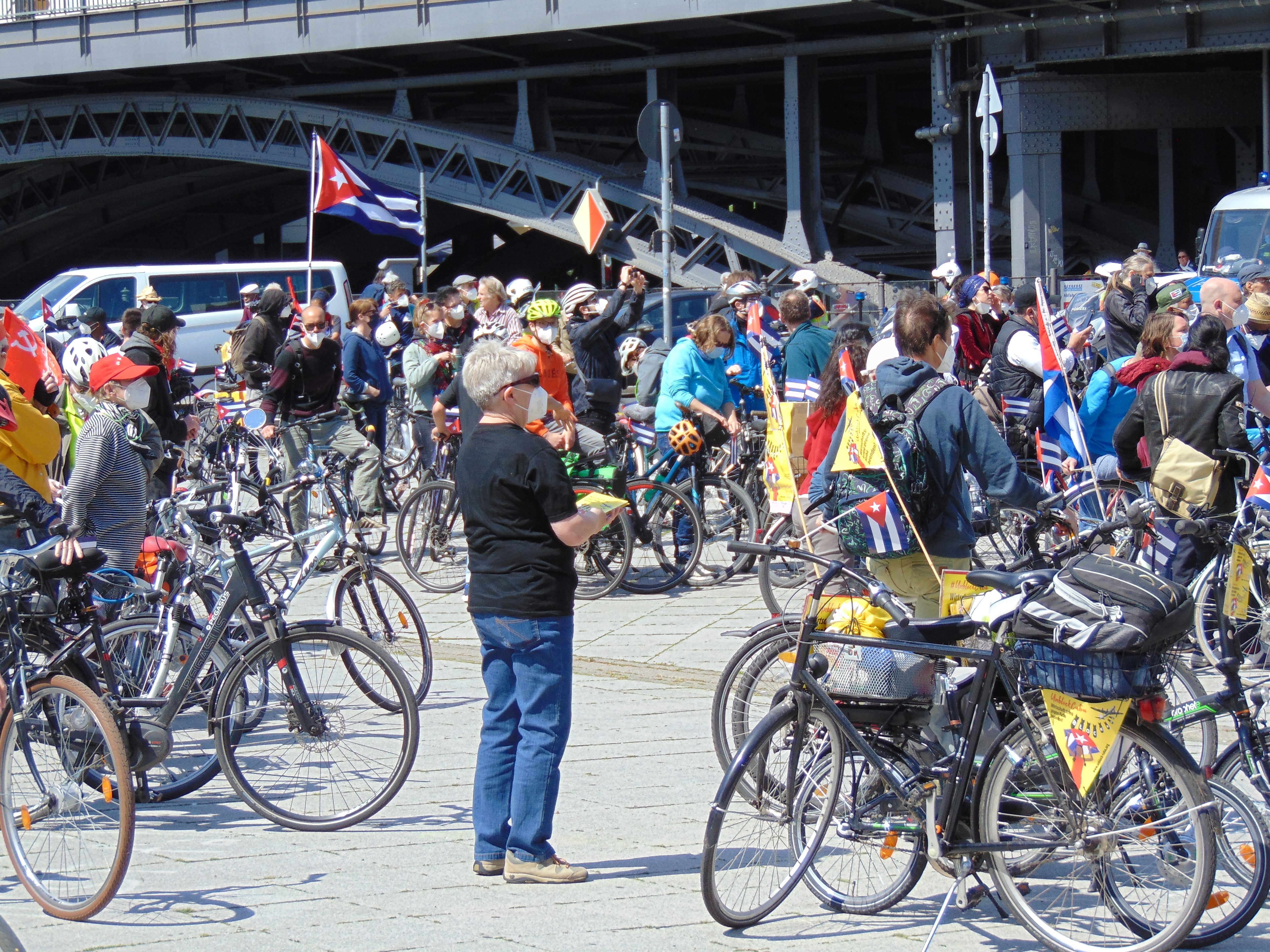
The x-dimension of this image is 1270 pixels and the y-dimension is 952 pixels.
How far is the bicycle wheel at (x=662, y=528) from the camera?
1016 centimetres

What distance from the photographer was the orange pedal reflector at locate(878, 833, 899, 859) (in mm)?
4516

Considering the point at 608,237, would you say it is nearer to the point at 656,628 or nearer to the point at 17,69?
the point at 17,69

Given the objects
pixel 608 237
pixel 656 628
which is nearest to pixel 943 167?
pixel 608 237

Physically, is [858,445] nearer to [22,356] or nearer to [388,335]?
[22,356]

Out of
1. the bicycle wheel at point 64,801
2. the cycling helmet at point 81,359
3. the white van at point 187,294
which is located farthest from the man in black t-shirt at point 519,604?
the white van at point 187,294

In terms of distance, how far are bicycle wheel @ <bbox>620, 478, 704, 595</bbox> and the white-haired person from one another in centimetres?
165

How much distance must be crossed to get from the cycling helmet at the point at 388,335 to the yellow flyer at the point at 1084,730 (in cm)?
1165

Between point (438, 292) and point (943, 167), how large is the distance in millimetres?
11789

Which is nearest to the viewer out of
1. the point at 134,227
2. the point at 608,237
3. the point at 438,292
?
the point at 438,292

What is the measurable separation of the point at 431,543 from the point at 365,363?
316cm

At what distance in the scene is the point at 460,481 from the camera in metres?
5.10

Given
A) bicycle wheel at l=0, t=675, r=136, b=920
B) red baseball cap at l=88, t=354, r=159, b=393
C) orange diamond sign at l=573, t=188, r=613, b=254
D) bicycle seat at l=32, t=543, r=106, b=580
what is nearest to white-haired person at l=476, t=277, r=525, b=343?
orange diamond sign at l=573, t=188, r=613, b=254

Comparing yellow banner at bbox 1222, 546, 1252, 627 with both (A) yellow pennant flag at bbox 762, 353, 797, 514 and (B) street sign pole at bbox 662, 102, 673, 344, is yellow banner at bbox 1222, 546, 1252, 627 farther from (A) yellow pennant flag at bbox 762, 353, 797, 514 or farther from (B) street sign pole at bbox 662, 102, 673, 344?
(B) street sign pole at bbox 662, 102, 673, 344

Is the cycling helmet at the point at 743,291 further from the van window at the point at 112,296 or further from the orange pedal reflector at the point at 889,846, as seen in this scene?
the van window at the point at 112,296
